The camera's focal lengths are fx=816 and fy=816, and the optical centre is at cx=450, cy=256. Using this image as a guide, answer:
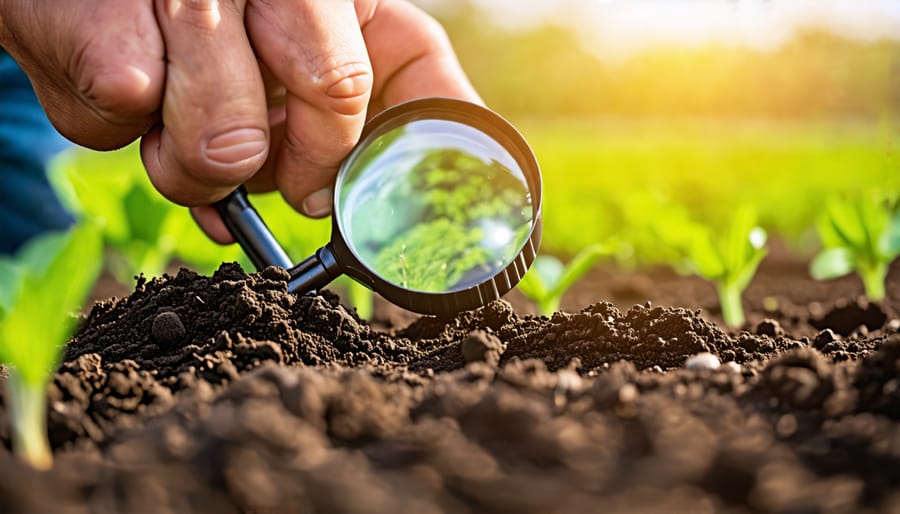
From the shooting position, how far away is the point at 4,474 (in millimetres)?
809

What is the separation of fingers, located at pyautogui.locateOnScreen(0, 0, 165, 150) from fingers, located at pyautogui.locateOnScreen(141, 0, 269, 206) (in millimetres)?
38

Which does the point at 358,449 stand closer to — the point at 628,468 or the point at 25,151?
Result: the point at 628,468

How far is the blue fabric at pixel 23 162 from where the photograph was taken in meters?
4.15

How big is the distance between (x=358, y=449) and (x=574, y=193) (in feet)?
15.1

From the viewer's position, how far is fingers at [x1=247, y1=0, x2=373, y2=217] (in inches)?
67.0

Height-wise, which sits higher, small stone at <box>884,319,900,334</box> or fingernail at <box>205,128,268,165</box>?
small stone at <box>884,319,900,334</box>

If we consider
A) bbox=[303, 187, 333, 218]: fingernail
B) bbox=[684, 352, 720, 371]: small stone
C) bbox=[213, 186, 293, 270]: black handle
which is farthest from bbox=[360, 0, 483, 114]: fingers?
bbox=[684, 352, 720, 371]: small stone

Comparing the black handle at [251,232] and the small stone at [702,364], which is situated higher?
the small stone at [702,364]

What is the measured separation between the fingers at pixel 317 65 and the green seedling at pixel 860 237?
161 centimetres

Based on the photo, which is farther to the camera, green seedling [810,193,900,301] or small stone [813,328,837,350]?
green seedling [810,193,900,301]

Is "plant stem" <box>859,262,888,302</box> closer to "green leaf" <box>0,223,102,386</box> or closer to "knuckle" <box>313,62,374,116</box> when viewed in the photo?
"knuckle" <box>313,62,374,116</box>

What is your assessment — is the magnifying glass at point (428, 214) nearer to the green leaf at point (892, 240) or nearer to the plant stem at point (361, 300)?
the plant stem at point (361, 300)

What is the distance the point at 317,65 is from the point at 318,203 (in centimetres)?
44

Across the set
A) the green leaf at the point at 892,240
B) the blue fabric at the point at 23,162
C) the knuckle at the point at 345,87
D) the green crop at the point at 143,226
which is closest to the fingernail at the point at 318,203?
the knuckle at the point at 345,87
